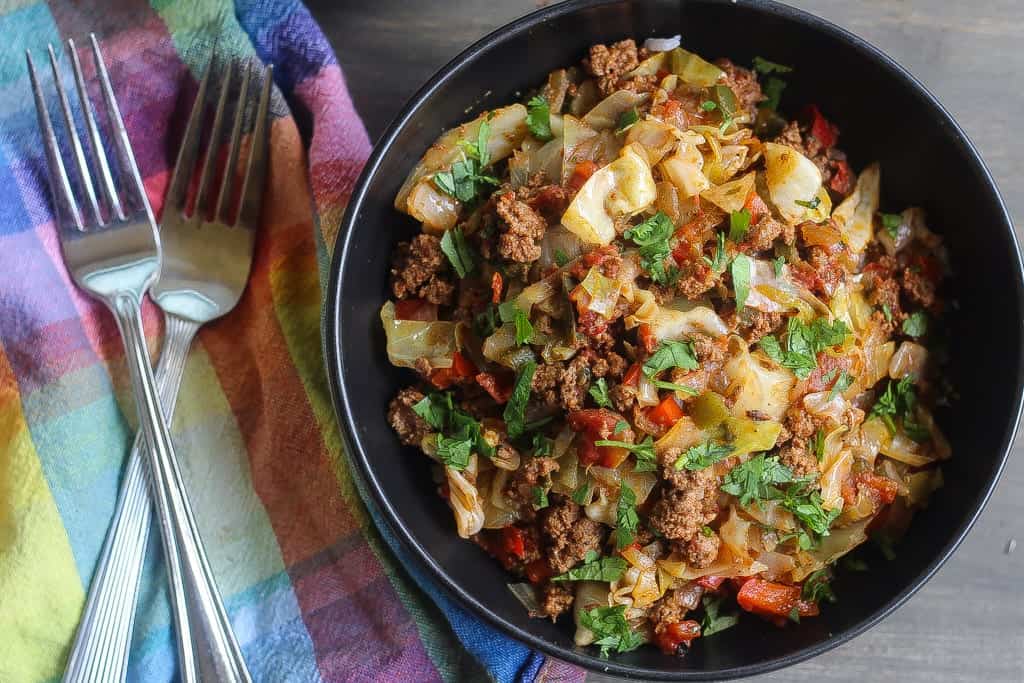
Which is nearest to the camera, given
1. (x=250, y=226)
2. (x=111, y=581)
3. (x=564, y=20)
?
(x=564, y=20)

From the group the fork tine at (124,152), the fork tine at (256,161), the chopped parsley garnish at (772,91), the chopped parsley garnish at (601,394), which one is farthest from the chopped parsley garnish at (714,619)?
the fork tine at (124,152)

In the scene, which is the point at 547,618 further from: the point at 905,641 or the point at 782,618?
the point at 905,641

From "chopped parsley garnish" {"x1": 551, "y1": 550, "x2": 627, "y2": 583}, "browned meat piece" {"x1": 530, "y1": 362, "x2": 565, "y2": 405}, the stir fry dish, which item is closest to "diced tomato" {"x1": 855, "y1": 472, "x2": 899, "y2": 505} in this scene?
the stir fry dish

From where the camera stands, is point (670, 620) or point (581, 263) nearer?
point (581, 263)

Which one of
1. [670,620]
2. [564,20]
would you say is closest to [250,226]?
[564,20]

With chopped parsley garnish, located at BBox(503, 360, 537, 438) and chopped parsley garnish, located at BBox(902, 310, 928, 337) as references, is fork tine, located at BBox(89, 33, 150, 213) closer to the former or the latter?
chopped parsley garnish, located at BBox(503, 360, 537, 438)

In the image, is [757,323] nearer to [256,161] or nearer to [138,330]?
[256,161]

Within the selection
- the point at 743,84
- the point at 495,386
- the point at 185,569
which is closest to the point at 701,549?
the point at 495,386
